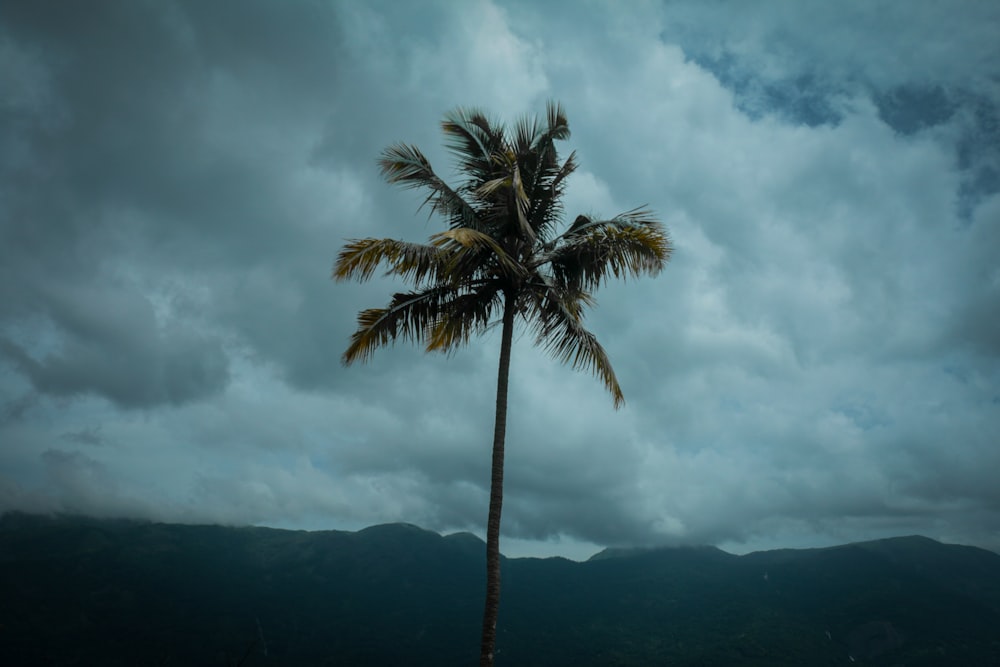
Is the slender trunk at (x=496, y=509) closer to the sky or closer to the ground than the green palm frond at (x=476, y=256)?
closer to the ground

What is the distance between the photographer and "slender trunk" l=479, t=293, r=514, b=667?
10.8 meters

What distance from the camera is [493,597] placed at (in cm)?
1097

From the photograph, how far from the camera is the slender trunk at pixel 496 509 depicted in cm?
1075

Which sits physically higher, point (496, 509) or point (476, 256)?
point (476, 256)

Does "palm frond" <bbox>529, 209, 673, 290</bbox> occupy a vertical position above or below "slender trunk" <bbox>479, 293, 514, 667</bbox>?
above

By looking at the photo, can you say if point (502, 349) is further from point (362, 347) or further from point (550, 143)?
point (550, 143)

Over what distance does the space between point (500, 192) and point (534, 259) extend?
1.64m

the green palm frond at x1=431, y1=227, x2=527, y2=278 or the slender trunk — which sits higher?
the green palm frond at x1=431, y1=227, x2=527, y2=278

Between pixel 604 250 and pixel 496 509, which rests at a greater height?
pixel 604 250

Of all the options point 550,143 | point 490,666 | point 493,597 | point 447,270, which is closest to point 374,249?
point 447,270

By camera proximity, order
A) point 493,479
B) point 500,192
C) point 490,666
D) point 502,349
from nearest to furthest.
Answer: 1. point 490,666
2. point 493,479
3. point 502,349
4. point 500,192

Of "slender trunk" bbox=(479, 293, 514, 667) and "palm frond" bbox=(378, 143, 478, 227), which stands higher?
"palm frond" bbox=(378, 143, 478, 227)

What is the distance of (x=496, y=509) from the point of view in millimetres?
11367

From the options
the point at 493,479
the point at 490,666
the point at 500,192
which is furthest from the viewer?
the point at 500,192
